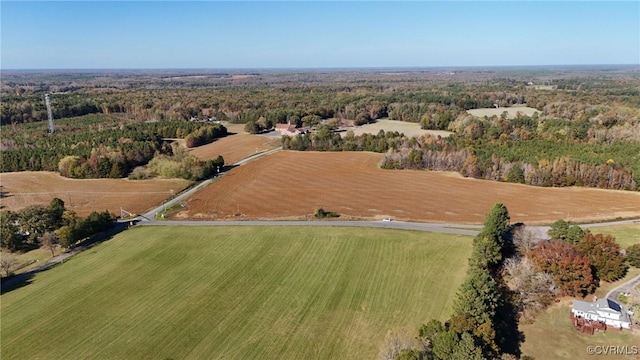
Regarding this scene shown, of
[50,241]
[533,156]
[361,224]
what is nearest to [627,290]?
[361,224]

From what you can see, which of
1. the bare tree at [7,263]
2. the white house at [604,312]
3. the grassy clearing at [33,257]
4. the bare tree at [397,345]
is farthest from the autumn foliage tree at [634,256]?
the bare tree at [7,263]

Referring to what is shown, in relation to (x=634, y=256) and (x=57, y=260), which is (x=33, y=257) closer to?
(x=57, y=260)

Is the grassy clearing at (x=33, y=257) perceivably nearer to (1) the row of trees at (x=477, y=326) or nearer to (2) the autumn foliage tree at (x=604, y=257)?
(1) the row of trees at (x=477, y=326)

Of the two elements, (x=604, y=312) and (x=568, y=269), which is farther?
(x=568, y=269)

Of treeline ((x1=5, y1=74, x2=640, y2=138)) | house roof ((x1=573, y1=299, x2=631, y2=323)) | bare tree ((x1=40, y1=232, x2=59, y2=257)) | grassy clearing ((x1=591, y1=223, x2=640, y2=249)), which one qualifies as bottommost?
grassy clearing ((x1=591, y1=223, x2=640, y2=249))

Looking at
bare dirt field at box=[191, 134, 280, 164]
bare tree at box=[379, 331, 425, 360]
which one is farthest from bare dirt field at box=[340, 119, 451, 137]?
bare tree at box=[379, 331, 425, 360]

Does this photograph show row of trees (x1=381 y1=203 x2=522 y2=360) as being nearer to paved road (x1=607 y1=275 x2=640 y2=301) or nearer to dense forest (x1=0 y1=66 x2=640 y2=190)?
paved road (x1=607 y1=275 x2=640 y2=301)
